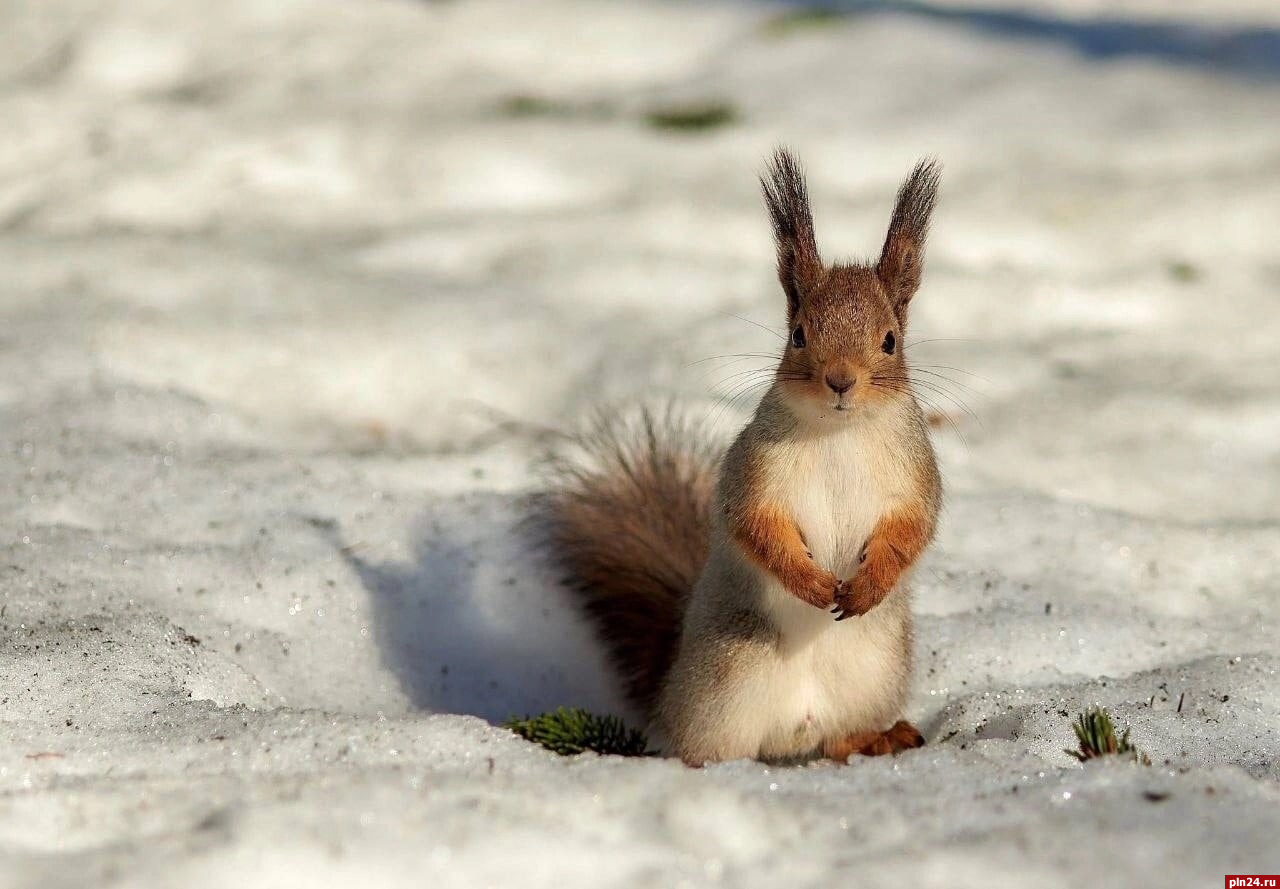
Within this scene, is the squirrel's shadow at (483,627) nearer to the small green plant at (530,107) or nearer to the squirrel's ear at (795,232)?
the squirrel's ear at (795,232)

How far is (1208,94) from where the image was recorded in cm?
531

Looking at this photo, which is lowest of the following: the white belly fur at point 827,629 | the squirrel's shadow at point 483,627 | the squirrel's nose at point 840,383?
the squirrel's shadow at point 483,627

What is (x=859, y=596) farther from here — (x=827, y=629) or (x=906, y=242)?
(x=906, y=242)

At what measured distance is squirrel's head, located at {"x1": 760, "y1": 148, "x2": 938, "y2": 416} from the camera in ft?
7.79

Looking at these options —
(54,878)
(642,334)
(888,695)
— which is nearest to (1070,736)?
(888,695)

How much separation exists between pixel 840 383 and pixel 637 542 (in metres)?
0.83

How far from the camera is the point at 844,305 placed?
2.45 m

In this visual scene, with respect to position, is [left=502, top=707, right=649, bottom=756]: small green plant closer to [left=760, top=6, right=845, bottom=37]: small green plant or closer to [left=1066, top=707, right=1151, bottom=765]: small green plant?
[left=1066, top=707, right=1151, bottom=765]: small green plant

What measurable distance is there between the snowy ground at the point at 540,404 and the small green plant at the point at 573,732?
157mm

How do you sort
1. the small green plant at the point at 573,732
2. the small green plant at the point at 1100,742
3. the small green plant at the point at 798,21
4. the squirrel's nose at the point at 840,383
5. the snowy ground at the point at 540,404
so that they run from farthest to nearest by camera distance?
1. the small green plant at the point at 798,21
2. the small green plant at the point at 573,732
3. the squirrel's nose at the point at 840,383
4. the small green plant at the point at 1100,742
5. the snowy ground at the point at 540,404

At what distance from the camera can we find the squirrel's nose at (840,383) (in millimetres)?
2330

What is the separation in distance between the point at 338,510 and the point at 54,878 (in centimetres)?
164

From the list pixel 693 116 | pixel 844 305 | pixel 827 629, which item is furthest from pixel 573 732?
pixel 693 116

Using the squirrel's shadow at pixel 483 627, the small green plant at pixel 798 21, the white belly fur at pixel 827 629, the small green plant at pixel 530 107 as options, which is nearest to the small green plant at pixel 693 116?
the small green plant at pixel 530 107
